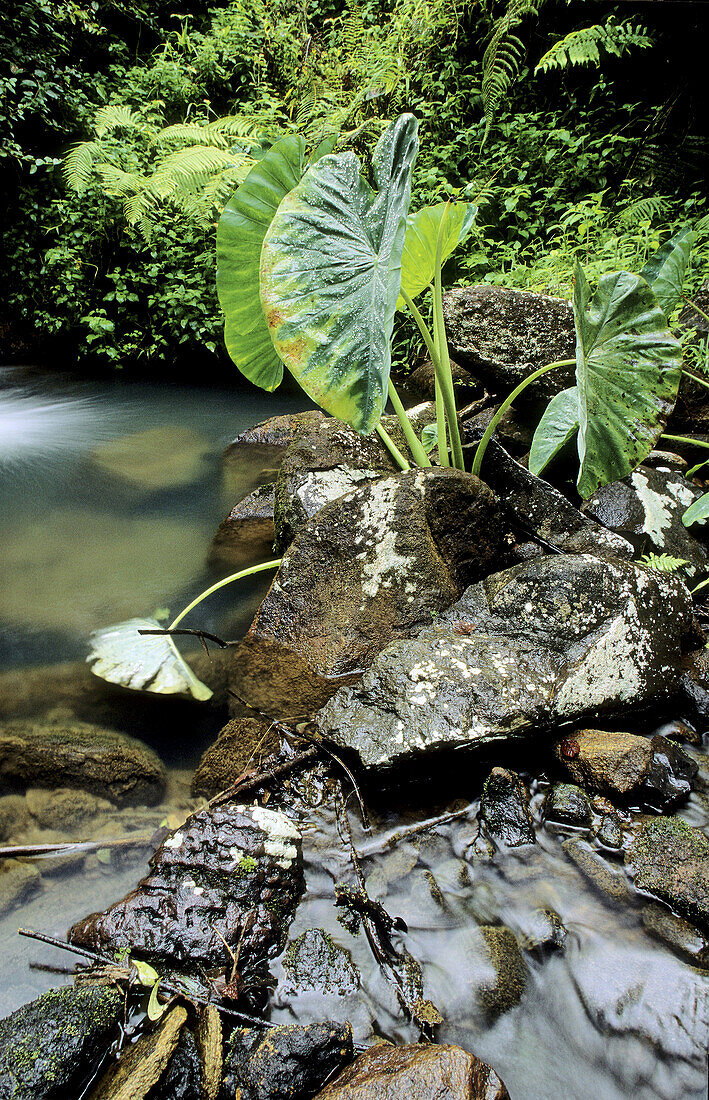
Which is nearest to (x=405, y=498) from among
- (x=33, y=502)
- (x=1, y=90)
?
(x=33, y=502)

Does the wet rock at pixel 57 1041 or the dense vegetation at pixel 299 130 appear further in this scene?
the dense vegetation at pixel 299 130

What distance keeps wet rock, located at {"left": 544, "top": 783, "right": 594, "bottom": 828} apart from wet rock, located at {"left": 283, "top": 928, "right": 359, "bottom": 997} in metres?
0.66

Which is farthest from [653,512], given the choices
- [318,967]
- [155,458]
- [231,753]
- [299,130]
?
[299,130]

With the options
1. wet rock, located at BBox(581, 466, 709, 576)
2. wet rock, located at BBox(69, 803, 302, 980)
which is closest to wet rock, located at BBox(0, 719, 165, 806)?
wet rock, located at BBox(69, 803, 302, 980)

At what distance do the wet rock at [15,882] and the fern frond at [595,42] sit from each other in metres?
6.71

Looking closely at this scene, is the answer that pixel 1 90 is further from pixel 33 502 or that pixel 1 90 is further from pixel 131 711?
pixel 131 711

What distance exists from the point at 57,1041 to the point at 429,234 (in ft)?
9.49

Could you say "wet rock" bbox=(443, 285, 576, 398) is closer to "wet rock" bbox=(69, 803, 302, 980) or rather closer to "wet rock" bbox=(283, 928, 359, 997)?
"wet rock" bbox=(69, 803, 302, 980)

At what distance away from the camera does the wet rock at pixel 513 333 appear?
9.84ft

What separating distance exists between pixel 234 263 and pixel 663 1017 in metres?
2.80

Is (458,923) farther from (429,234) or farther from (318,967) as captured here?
(429,234)

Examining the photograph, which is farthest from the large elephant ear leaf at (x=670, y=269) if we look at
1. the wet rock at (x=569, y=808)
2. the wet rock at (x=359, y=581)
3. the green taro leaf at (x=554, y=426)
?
the wet rock at (x=569, y=808)

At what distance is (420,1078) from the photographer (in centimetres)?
96

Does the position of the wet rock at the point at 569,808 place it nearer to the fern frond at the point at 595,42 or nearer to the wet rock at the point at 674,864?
the wet rock at the point at 674,864
